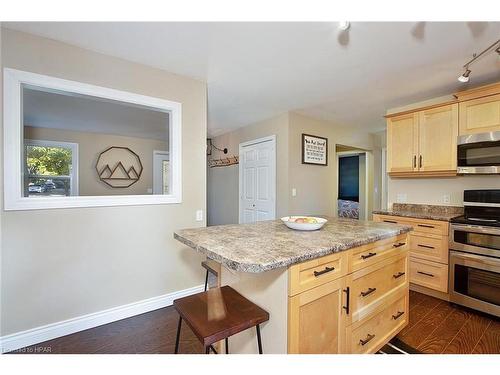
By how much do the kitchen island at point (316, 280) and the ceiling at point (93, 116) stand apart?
6.38ft

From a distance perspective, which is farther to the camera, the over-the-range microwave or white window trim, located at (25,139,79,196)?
white window trim, located at (25,139,79,196)

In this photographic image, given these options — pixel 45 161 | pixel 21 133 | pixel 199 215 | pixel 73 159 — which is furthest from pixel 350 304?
pixel 73 159

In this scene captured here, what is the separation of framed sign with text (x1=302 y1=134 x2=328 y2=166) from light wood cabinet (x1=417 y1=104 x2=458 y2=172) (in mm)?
1417

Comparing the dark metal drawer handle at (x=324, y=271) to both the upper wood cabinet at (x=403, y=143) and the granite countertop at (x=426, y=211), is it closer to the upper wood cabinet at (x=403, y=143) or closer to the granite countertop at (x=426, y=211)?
the granite countertop at (x=426, y=211)

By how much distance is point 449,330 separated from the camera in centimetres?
195

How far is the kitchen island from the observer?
1.11 meters

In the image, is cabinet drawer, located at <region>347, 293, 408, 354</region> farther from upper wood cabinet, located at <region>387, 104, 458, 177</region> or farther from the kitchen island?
upper wood cabinet, located at <region>387, 104, 458, 177</region>

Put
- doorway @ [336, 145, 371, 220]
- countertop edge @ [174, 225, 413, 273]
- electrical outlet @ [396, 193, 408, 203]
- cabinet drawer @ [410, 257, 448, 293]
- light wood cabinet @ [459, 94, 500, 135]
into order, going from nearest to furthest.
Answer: countertop edge @ [174, 225, 413, 273], light wood cabinet @ [459, 94, 500, 135], cabinet drawer @ [410, 257, 448, 293], electrical outlet @ [396, 193, 408, 203], doorway @ [336, 145, 371, 220]

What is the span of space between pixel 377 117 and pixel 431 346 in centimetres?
320

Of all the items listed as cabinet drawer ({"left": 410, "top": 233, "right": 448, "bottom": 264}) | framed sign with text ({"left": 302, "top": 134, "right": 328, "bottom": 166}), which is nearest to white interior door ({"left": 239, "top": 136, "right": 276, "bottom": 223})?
framed sign with text ({"left": 302, "top": 134, "right": 328, "bottom": 166})

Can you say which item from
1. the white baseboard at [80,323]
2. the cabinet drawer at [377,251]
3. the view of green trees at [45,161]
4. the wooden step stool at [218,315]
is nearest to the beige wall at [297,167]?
the cabinet drawer at [377,251]

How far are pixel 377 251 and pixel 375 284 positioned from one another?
8.4 inches

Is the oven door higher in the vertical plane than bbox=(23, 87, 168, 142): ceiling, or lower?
lower

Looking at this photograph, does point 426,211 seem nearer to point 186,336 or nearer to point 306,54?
point 306,54
